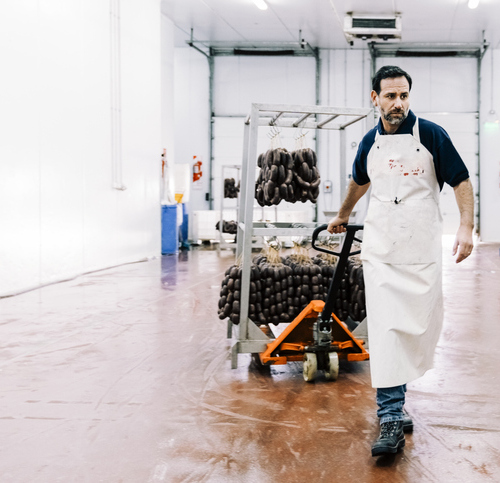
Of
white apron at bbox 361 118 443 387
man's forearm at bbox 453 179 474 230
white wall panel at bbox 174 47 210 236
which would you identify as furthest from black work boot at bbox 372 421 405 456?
white wall panel at bbox 174 47 210 236

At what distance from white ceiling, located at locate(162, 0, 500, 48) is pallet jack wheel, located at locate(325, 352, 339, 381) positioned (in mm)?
12061

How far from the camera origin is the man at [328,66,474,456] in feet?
9.23

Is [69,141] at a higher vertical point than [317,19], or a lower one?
lower

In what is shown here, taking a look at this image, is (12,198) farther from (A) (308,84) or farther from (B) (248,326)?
(A) (308,84)

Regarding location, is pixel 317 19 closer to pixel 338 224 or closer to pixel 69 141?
pixel 69 141

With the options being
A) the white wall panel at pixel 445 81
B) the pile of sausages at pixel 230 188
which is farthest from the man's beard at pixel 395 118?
the white wall panel at pixel 445 81

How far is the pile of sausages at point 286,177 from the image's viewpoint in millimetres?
4734

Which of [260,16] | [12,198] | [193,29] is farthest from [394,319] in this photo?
[193,29]

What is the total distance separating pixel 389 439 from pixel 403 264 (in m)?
0.79

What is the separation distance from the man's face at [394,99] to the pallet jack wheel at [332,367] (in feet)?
5.54

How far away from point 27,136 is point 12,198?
2.97ft

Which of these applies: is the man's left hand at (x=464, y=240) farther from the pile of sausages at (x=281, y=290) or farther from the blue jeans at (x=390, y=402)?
the pile of sausages at (x=281, y=290)

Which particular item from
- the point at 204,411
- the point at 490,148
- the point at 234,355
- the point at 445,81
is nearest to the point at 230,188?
the point at 445,81

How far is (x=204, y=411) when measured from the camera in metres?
3.41
